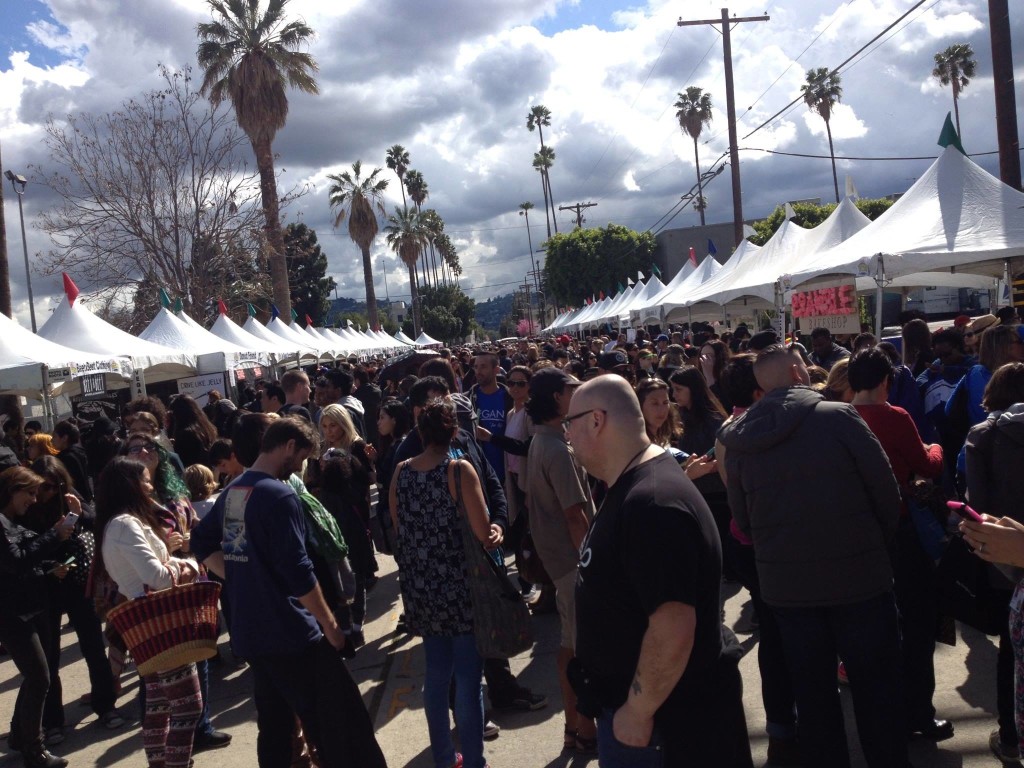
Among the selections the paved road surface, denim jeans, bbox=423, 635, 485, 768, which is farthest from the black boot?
denim jeans, bbox=423, 635, 485, 768

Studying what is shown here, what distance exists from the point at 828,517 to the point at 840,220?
11458 mm

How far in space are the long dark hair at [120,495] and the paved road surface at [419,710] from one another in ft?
4.89

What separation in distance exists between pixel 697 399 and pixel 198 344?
45.7 feet

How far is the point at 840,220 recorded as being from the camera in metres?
13.2

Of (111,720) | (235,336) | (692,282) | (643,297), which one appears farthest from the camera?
(643,297)

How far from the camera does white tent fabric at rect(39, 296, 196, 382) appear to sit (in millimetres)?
13734

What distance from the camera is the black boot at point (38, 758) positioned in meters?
4.49

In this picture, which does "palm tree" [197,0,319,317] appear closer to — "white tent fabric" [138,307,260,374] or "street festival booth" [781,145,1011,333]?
"white tent fabric" [138,307,260,374]

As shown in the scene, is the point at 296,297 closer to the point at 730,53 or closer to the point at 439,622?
the point at 730,53

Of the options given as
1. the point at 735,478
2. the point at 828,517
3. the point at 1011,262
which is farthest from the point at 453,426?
the point at 1011,262

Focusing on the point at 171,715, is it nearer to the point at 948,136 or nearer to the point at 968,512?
the point at 968,512

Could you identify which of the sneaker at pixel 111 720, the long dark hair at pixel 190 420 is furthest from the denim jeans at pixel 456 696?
the long dark hair at pixel 190 420

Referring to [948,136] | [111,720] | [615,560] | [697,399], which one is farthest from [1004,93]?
[111,720]

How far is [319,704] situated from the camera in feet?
11.1
